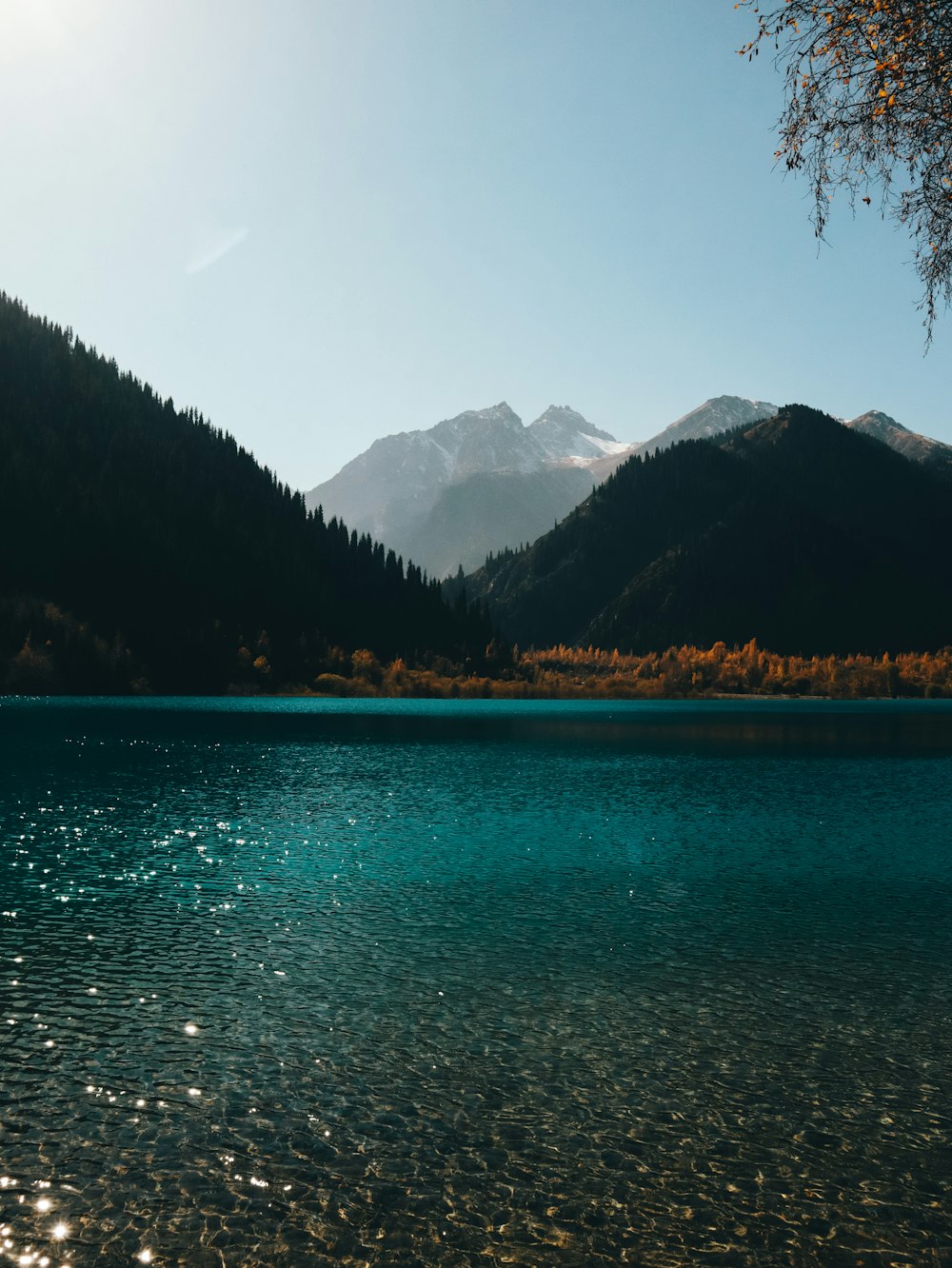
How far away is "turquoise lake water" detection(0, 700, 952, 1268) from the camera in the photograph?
497 inches

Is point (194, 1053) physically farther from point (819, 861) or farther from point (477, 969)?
point (819, 861)

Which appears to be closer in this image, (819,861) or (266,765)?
(819,861)

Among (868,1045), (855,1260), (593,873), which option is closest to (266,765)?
(593,873)

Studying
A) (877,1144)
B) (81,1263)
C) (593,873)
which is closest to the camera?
(81,1263)

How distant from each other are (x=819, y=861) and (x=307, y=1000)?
28.6m

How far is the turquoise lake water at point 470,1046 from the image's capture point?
12.6 metres

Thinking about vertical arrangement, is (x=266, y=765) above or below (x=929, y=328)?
below

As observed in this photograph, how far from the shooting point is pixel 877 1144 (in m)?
15.0

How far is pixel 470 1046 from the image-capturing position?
19.3 m

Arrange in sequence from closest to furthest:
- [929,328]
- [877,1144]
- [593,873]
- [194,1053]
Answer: [877,1144], [194,1053], [929,328], [593,873]

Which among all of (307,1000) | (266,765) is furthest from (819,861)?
(266,765)

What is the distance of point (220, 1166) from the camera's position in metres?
14.0

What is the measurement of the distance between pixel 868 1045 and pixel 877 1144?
489 centimetres

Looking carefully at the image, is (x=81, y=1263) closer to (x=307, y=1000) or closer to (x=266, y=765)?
(x=307, y=1000)
